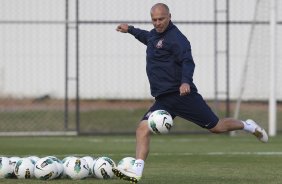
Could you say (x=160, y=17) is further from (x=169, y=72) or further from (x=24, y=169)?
(x=24, y=169)

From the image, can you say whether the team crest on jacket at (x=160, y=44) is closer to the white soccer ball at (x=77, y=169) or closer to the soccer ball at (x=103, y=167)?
the soccer ball at (x=103, y=167)

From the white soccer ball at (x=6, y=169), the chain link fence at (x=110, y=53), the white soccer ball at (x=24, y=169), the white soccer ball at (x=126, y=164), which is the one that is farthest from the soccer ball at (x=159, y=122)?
the chain link fence at (x=110, y=53)

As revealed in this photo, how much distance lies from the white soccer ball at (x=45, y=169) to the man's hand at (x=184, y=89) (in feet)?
5.75

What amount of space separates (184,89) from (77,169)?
1.62 metres

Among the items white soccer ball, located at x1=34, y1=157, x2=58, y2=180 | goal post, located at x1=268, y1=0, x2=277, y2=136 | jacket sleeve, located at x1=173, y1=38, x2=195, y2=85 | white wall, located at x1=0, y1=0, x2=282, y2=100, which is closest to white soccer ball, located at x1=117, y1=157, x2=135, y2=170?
white soccer ball, located at x1=34, y1=157, x2=58, y2=180

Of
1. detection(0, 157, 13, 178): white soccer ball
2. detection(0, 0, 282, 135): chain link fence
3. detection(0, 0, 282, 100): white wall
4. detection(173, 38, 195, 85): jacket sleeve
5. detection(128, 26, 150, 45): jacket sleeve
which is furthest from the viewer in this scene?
detection(0, 0, 282, 100): white wall

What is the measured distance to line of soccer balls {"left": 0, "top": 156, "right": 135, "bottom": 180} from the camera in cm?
1105

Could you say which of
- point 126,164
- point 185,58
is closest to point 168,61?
point 185,58

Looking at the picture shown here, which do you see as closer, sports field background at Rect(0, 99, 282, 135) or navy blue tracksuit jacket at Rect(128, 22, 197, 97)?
navy blue tracksuit jacket at Rect(128, 22, 197, 97)

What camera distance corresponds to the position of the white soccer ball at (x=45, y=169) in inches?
433

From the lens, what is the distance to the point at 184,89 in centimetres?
1062

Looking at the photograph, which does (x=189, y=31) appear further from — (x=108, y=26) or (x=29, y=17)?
(x=29, y=17)

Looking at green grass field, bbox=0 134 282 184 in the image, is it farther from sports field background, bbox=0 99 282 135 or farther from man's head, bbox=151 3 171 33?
sports field background, bbox=0 99 282 135

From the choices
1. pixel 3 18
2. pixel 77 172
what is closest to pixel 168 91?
pixel 77 172
